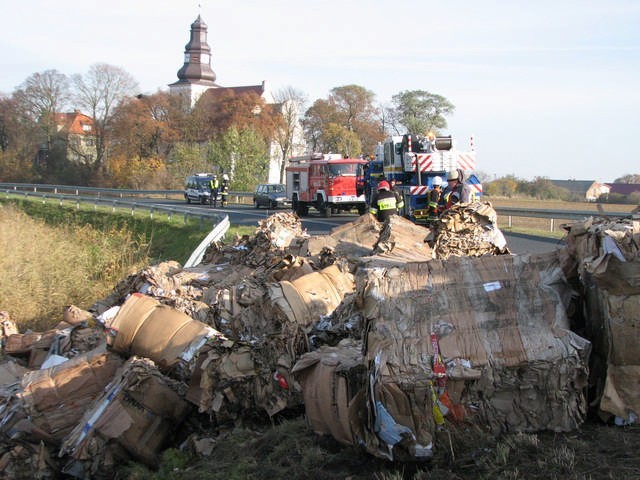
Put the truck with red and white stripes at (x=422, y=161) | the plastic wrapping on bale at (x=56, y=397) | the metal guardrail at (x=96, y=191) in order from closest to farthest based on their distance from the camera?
the plastic wrapping on bale at (x=56, y=397)
the truck with red and white stripes at (x=422, y=161)
the metal guardrail at (x=96, y=191)

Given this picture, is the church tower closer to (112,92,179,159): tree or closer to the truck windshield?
(112,92,179,159): tree

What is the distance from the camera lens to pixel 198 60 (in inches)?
4043

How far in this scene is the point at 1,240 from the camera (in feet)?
58.4

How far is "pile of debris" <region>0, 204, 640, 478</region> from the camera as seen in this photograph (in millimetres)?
4012

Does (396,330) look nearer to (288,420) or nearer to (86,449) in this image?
(288,420)

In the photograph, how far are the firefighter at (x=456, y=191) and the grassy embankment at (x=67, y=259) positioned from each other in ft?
23.6

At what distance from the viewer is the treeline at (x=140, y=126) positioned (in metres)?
61.6

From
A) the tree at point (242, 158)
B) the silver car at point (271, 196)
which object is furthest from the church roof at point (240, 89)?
the silver car at point (271, 196)

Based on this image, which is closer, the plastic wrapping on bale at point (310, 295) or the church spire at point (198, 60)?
the plastic wrapping on bale at point (310, 295)

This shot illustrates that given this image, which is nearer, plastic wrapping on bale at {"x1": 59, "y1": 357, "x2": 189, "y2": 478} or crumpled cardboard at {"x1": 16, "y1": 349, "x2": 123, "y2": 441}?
plastic wrapping on bale at {"x1": 59, "y1": 357, "x2": 189, "y2": 478}

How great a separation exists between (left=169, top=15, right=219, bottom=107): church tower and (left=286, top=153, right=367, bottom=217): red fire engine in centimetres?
7496

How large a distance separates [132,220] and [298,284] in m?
21.7

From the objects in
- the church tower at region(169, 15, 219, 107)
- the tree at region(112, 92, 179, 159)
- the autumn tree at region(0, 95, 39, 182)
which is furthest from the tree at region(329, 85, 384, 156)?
the church tower at region(169, 15, 219, 107)

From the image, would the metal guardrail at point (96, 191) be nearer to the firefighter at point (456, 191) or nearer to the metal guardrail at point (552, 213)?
the metal guardrail at point (552, 213)
